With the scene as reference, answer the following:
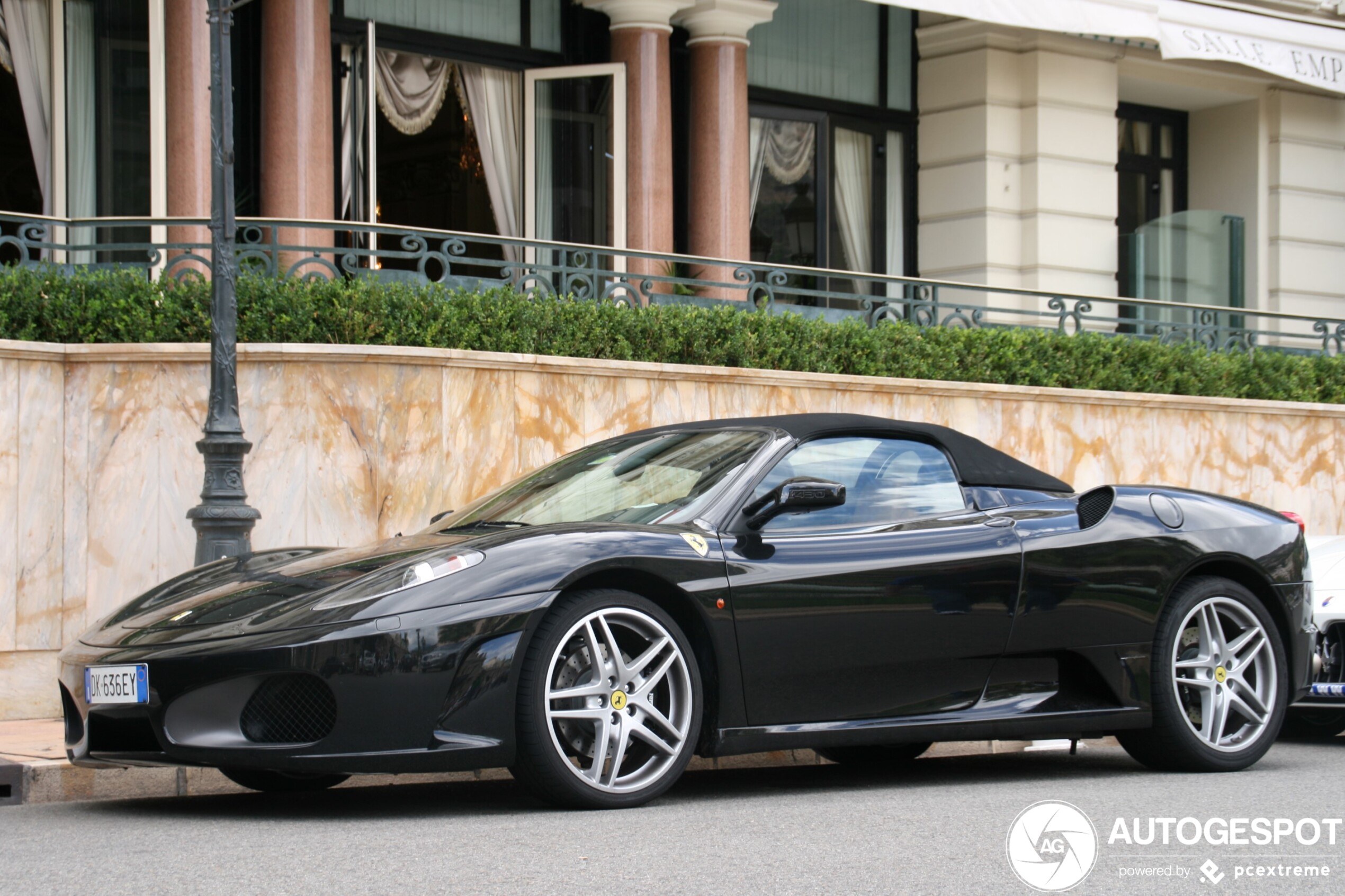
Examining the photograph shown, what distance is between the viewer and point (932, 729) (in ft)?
19.7

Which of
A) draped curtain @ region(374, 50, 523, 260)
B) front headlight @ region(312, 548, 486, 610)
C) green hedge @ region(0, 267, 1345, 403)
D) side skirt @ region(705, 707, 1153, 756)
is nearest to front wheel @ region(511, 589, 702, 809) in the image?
side skirt @ region(705, 707, 1153, 756)

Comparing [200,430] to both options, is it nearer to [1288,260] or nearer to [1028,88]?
[1028,88]

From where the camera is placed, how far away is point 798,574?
582 centimetres

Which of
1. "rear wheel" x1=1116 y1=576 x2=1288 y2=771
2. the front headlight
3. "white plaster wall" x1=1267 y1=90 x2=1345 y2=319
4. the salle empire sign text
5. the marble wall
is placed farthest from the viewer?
"white plaster wall" x1=1267 y1=90 x2=1345 y2=319

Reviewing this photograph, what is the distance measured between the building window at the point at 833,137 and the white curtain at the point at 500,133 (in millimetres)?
2651

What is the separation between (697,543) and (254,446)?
4.54 metres

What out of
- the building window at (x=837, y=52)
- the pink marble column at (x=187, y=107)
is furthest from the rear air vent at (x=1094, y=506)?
the building window at (x=837, y=52)

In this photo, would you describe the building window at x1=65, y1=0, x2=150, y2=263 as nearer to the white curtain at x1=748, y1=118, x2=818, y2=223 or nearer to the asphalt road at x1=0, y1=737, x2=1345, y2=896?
the white curtain at x1=748, y1=118, x2=818, y2=223

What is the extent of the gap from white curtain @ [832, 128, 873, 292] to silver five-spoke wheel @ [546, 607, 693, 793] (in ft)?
42.2

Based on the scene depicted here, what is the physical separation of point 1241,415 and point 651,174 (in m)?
5.69

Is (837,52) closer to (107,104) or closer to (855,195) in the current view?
(855,195)

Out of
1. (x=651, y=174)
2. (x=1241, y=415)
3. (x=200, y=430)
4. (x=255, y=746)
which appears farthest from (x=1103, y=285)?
(x=255, y=746)

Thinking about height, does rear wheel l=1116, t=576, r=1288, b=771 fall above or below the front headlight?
below

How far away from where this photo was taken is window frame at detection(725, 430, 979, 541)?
5898mm
